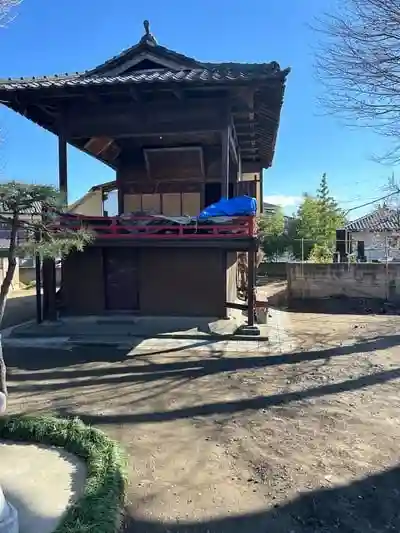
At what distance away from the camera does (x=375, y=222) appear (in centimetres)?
2708

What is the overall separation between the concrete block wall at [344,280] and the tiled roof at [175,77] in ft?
27.7

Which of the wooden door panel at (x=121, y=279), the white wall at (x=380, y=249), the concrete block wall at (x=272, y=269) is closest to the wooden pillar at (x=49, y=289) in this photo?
the wooden door panel at (x=121, y=279)

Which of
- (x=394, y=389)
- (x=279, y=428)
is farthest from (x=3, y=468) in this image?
(x=394, y=389)

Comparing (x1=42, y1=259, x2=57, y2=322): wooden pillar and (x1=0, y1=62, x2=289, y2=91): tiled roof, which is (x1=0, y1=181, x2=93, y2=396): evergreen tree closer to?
(x1=0, y1=62, x2=289, y2=91): tiled roof

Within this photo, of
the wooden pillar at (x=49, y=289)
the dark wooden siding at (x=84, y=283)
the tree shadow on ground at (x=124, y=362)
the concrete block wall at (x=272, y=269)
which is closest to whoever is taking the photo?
the tree shadow on ground at (x=124, y=362)

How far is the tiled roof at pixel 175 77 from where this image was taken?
7535 millimetres

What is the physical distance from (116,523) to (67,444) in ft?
4.11

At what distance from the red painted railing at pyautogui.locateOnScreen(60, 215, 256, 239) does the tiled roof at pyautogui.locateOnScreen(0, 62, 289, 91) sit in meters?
2.60

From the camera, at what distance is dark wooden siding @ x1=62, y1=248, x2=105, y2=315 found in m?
9.64

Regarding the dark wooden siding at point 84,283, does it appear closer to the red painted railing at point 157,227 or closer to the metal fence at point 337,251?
the red painted railing at point 157,227

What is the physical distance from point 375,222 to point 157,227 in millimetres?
22252

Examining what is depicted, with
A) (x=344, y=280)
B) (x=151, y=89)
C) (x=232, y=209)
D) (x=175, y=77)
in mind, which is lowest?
(x=344, y=280)

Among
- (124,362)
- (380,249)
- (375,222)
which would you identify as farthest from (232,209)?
(375,222)

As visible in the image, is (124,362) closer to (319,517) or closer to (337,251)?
(319,517)
